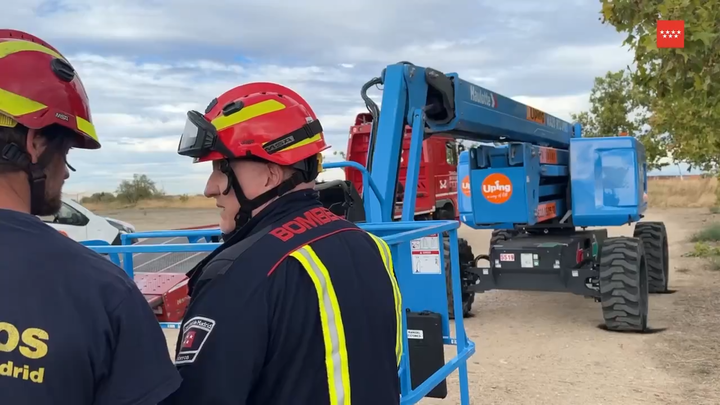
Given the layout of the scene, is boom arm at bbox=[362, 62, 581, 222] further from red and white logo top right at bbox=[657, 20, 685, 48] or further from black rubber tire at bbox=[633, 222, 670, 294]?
black rubber tire at bbox=[633, 222, 670, 294]

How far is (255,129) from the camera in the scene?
192 cm

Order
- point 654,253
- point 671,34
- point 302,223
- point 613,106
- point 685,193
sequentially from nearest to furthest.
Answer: point 302,223 < point 671,34 < point 654,253 < point 613,106 < point 685,193

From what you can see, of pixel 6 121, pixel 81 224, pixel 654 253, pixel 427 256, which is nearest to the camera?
pixel 6 121

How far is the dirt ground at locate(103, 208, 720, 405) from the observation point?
549 cm

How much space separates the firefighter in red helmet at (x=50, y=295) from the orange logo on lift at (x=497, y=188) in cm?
637

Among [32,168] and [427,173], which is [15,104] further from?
[427,173]

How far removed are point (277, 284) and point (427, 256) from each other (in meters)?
2.46

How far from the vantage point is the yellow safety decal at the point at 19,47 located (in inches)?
58.3

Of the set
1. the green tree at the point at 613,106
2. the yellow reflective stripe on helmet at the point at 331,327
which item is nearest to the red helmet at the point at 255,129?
the yellow reflective stripe on helmet at the point at 331,327

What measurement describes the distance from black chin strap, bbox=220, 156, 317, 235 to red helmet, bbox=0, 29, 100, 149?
1.40 ft

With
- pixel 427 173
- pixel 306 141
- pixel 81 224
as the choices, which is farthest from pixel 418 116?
pixel 427 173

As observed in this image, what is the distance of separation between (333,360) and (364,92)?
361 cm

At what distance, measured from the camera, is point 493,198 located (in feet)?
24.9

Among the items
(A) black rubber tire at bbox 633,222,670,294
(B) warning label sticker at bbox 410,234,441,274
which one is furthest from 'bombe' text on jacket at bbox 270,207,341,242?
(A) black rubber tire at bbox 633,222,670,294
